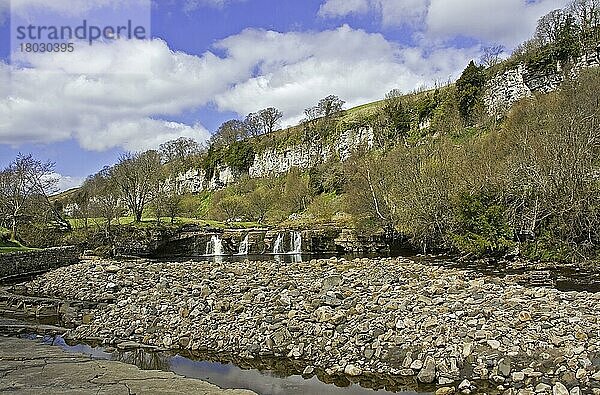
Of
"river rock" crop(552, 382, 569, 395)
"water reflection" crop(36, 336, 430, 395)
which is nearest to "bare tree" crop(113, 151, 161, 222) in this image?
"water reflection" crop(36, 336, 430, 395)

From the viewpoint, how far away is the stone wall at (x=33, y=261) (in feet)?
89.8

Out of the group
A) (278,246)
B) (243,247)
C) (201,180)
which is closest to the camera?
(278,246)

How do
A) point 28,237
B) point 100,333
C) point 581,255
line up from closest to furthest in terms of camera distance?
point 100,333, point 581,255, point 28,237

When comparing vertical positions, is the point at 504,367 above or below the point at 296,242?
below

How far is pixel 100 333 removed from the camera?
14.8m

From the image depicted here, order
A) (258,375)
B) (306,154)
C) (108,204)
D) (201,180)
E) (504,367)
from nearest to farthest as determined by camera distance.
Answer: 1. (504,367)
2. (258,375)
3. (108,204)
4. (306,154)
5. (201,180)

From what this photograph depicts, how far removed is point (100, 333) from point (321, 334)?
6.63 metres

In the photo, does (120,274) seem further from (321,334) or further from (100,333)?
(321,334)

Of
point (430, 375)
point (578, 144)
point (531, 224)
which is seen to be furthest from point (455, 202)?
point (430, 375)

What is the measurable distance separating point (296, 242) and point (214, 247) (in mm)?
6728

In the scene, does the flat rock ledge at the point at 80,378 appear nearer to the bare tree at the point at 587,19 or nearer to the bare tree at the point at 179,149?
the bare tree at the point at 587,19

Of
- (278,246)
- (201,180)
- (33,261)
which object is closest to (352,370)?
(33,261)

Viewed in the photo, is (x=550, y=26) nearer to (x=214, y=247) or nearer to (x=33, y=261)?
(x=214, y=247)

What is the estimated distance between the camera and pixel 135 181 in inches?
1925
